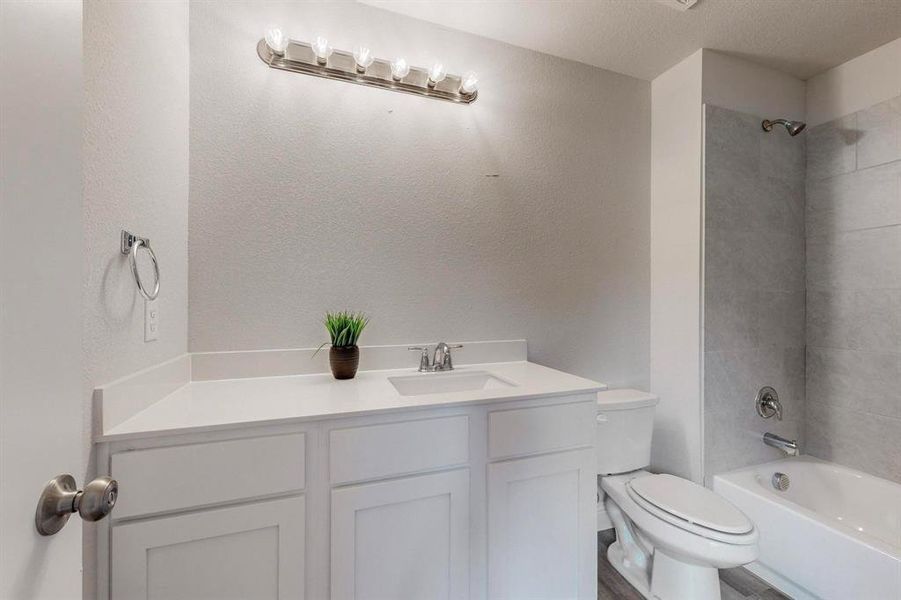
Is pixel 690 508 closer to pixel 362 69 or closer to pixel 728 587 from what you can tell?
pixel 728 587

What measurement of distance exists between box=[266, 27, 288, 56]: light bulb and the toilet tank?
1891 millimetres

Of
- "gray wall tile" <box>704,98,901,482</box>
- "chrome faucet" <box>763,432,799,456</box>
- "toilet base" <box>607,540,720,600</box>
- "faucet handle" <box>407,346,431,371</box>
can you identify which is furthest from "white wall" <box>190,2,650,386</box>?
"toilet base" <box>607,540,720,600</box>

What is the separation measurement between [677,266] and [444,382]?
135 centimetres

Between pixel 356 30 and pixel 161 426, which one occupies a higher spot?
pixel 356 30

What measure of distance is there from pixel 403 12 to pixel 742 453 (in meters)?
2.60

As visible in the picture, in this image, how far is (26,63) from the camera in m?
0.39

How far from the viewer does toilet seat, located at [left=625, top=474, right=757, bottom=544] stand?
1.24 metres

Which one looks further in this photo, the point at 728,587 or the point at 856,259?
the point at 856,259

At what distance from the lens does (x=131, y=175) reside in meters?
→ 0.97

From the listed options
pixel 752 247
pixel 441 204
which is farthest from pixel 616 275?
pixel 441 204

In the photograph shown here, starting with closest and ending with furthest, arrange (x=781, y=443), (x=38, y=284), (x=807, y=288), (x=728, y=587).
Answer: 1. (x=38, y=284)
2. (x=728, y=587)
3. (x=781, y=443)
4. (x=807, y=288)

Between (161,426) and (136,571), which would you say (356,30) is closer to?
(161,426)

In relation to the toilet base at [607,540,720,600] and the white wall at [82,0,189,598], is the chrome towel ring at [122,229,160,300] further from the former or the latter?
the toilet base at [607,540,720,600]

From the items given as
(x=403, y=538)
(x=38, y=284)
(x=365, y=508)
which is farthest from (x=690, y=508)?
(x=38, y=284)
